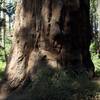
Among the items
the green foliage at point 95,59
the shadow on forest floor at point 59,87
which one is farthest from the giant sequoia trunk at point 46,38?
the green foliage at point 95,59

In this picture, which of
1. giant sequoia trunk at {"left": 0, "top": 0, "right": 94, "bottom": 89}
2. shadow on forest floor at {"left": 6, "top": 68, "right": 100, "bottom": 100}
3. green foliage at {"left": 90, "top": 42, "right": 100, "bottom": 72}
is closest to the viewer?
shadow on forest floor at {"left": 6, "top": 68, "right": 100, "bottom": 100}

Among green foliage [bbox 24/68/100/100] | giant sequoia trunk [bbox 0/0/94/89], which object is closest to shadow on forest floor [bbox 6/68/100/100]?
green foliage [bbox 24/68/100/100]

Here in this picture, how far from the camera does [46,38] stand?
9656 mm

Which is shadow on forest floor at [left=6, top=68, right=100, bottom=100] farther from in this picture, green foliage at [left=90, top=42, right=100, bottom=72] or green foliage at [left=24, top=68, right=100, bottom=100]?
green foliage at [left=90, top=42, right=100, bottom=72]

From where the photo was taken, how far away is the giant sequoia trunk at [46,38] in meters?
9.60

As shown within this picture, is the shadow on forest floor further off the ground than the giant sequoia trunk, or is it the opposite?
the giant sequoia trunk

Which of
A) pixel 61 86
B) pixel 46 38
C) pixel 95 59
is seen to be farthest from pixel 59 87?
pixel 95 59

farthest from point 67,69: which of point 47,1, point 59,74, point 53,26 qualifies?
point 47,1

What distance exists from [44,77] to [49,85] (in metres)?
0.41

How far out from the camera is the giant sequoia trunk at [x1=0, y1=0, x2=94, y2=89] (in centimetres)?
960

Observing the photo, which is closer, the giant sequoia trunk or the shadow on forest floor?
the shadow on forest floor

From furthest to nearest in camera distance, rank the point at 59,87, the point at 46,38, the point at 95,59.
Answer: the point at 95,59, the point at 46,38, the point at 59,87

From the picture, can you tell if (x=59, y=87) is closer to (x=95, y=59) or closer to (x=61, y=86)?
(x=61, y=86)

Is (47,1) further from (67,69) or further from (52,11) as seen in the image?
(67,69)
